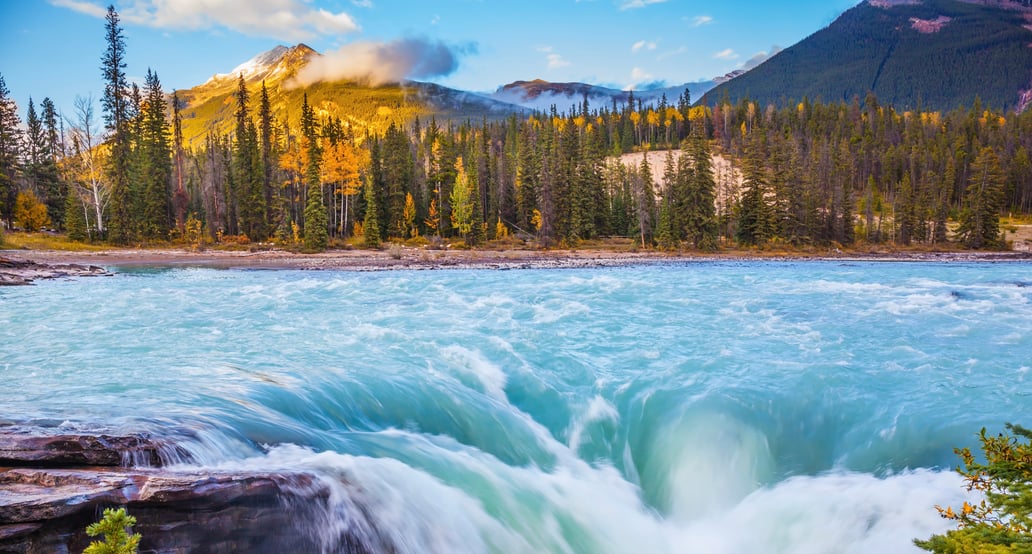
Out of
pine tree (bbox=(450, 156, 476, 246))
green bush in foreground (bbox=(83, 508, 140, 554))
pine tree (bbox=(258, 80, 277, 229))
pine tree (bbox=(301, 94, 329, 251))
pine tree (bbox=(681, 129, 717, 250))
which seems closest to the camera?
green bush in foreground (bbox=(83, 508, 140, 554))

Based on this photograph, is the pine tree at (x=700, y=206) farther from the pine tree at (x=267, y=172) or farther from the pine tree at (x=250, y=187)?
the pine tree at (x=267, y=172)

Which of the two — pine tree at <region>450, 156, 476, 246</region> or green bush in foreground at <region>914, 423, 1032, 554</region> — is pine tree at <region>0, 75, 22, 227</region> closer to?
pine tree at <region>450, 156, 476, 246</region>

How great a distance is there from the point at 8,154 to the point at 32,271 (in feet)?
136

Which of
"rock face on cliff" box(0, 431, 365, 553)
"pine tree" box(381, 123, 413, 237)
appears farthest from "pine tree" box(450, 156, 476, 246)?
"rock face on cliff" box(0, 431, 365, 553)

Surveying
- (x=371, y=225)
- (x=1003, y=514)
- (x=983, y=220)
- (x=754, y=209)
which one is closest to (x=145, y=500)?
(x=1003, y=514)

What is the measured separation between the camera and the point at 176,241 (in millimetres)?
57469

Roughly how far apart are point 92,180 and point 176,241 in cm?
878

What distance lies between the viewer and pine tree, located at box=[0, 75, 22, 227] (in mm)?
54281

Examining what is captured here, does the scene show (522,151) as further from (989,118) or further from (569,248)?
(989,118)

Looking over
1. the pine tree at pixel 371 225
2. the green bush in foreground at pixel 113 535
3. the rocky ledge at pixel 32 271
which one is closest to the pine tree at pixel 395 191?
the pine tree at pixel 371 225

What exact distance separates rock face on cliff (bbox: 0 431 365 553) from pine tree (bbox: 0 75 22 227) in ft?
202

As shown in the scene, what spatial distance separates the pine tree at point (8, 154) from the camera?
178ft

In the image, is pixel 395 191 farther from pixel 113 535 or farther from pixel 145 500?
pixel 113 535

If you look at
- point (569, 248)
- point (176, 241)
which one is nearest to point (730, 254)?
point (569, 248)
